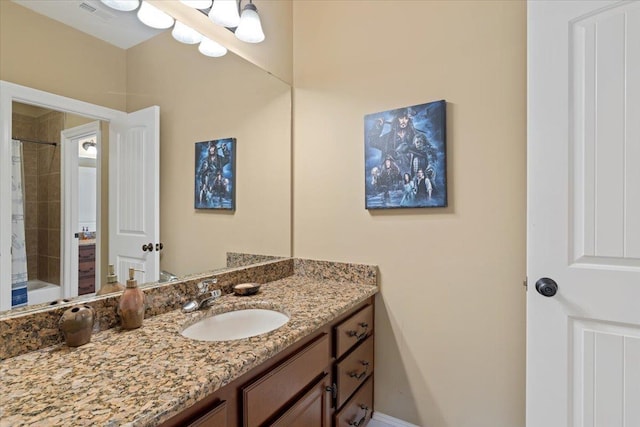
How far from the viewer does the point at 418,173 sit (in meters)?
1.51

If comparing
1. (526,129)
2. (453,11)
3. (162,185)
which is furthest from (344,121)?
(162,185)

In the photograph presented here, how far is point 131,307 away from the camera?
1021mm

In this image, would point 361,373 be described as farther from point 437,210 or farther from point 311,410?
point 437,210

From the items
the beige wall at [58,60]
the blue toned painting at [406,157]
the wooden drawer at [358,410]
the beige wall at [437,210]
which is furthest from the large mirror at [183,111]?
the wooden drawer at [358,410]

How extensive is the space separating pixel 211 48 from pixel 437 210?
1.33 meters

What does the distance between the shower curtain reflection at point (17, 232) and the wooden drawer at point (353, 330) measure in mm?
1051

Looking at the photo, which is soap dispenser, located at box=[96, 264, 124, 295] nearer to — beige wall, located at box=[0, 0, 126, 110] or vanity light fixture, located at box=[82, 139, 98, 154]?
vanity light fixture, located at box=[82, 139, 98, 154]

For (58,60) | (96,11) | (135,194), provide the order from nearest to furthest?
1. (58,60)
2. (96,11)
3. (135,194)

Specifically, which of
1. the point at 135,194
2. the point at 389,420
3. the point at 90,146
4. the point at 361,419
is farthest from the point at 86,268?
the point at 389,420

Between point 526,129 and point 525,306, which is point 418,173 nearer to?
point 526,129

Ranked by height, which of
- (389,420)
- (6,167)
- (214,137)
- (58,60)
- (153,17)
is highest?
(153,17)

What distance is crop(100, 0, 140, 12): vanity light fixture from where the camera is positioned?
1.12 meters

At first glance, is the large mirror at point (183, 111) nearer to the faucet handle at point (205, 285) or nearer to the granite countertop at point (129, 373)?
the faucet handle at point (205, 285)

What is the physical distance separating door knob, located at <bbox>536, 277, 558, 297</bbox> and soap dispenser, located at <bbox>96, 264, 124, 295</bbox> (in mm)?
1505
